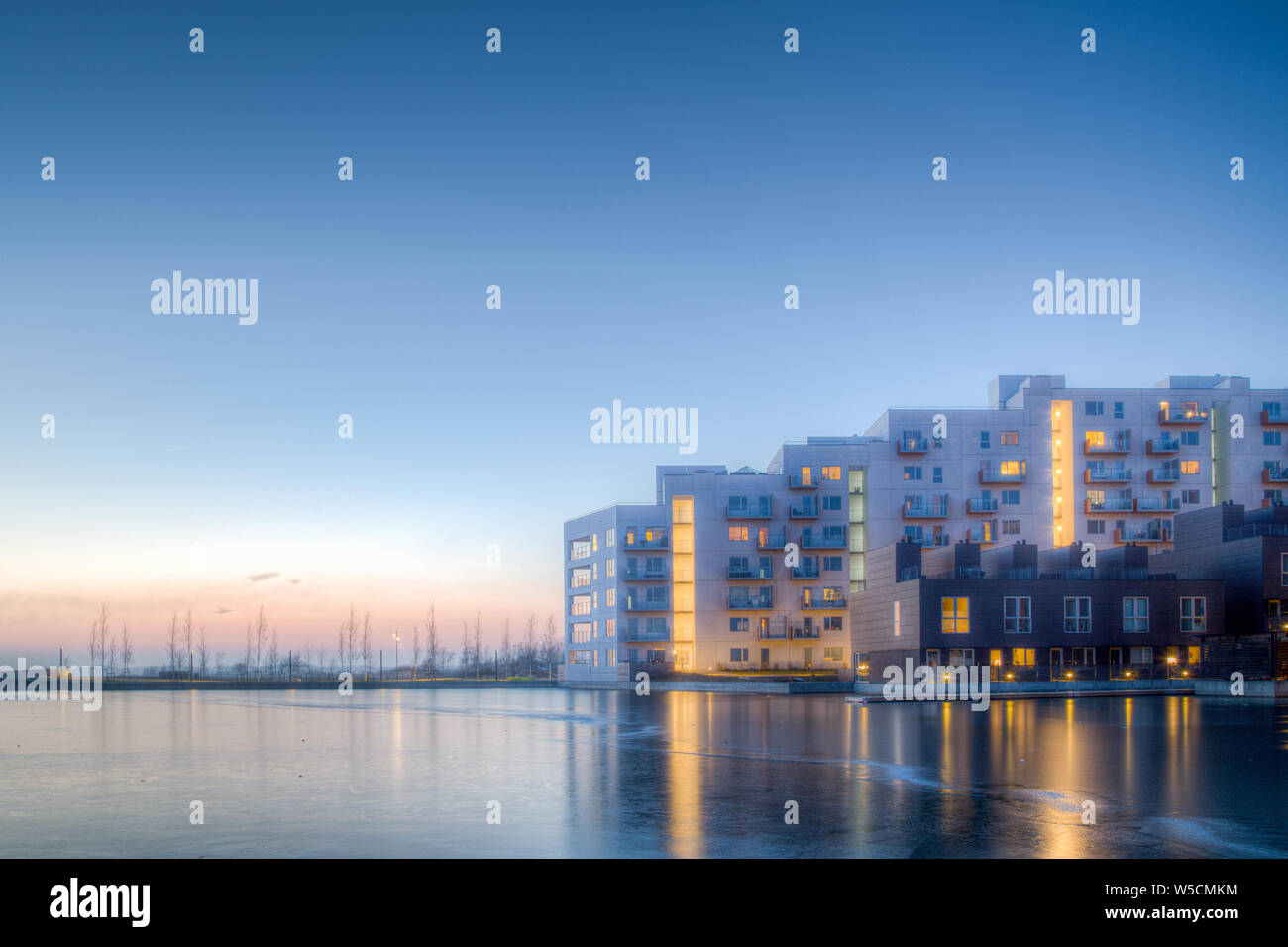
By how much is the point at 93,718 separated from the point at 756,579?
66.6 metres

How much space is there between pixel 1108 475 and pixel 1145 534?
6950mm

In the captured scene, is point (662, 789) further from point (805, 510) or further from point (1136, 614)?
point (805, 510)

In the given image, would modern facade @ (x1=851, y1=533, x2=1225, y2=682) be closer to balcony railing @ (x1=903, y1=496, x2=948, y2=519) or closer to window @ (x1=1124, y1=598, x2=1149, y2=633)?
window @ (x1=1124, y1=598, x2=1149, y2=633)

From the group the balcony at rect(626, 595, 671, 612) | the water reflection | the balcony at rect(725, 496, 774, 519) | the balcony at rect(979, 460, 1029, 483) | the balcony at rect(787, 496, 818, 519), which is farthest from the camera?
the balcony at rect(626, 595, 671, 612)

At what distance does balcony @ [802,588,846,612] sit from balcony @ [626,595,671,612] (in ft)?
45.4

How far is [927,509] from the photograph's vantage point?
10400 centimetres

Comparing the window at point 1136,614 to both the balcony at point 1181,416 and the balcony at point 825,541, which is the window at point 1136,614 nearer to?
the balcony at point 825,541

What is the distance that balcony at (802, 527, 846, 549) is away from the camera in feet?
343

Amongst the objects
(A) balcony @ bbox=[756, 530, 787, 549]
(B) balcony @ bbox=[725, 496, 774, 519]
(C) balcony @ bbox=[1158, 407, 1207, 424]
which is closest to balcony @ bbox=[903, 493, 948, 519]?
(A) balcony @ bbox=[756, 530, 787, 549]

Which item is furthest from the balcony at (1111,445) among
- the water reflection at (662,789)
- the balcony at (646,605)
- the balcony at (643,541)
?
the water reflection at (662,789)

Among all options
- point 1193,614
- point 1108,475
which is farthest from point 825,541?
point 1193,614

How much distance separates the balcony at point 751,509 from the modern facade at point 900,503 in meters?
0.14
